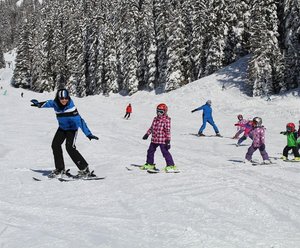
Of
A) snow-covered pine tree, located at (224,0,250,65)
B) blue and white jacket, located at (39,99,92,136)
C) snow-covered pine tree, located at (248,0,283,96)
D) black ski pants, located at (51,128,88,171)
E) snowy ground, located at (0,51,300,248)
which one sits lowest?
snowy ground, located at (0,51,300,248)

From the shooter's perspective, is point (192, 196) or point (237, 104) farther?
point (237, 104)

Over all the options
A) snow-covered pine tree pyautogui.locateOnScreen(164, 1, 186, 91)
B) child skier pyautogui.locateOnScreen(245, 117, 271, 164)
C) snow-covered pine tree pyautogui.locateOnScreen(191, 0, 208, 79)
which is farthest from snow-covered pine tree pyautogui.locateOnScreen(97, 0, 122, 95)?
child skier pyautogui.locateOnScreen(245, 117, 271, 164)

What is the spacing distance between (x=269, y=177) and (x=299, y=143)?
12.8 ft

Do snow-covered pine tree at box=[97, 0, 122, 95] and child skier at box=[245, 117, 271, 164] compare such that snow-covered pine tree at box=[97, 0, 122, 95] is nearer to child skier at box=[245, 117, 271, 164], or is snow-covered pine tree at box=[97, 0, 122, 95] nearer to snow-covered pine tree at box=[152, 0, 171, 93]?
snow-covered pine tree at box=[152, 0, 171, 93]

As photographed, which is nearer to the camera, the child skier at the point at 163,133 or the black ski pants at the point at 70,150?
the black ski pants at the point at 70,150

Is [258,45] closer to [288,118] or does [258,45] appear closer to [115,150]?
[288,118]

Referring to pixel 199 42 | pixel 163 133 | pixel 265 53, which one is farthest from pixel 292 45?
pixel 163 133

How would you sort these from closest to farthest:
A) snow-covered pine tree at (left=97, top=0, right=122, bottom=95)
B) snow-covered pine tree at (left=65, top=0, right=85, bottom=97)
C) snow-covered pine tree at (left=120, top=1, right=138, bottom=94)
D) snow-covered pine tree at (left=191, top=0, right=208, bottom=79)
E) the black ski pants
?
→ the black ski pants, snow-covered pine tree at (left=191, top=0, right=208, bottom=79), snow-covered pine tree at (left=120, top=1, right=138, bottom=94), snow-covered pine tree at (left=97, top=0, right=122, bottom=95), snow-covered pine tree at (left=65, top=0, right=85, bottom=97)

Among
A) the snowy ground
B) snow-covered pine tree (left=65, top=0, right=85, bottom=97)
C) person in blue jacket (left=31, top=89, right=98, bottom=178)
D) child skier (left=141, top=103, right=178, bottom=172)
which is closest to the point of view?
the snowy ground

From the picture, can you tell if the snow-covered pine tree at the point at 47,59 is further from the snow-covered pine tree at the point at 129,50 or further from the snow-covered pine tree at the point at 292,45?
the snow-covered pine tree at the point at 292,45

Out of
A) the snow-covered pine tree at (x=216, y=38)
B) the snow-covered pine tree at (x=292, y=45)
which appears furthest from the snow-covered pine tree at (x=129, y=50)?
the snow-covered pine tree at (x=292, y=45)

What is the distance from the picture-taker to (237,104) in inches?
1282

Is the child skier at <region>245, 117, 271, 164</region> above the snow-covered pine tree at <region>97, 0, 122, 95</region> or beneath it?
beneath

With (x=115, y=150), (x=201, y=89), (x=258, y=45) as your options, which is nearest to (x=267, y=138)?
(x=115, y=150)
